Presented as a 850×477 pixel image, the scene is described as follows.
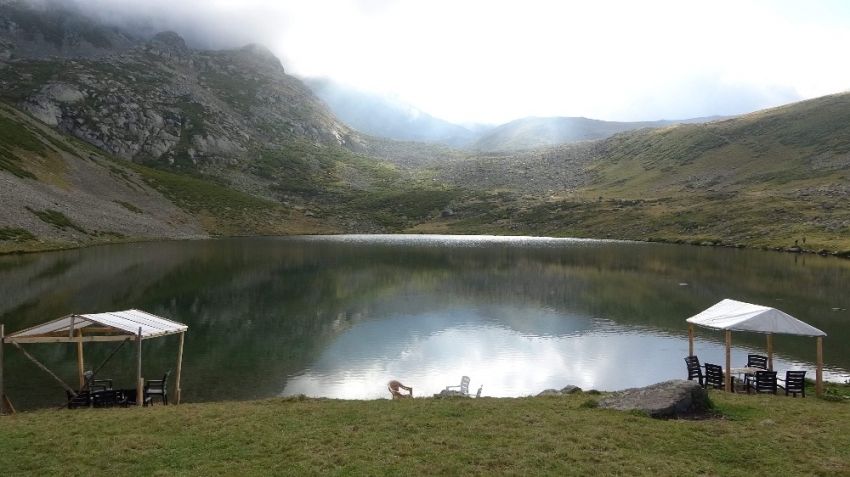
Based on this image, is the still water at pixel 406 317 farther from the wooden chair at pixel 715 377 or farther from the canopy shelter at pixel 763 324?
the canopy shelter at pixel 763 324

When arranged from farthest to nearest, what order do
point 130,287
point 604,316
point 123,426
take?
1. point 130,287
2. point 604,316
3. point 123,426

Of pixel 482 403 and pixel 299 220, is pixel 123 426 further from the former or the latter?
pixel 299 220

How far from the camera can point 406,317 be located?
4294 centimetres

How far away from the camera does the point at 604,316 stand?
4347cm

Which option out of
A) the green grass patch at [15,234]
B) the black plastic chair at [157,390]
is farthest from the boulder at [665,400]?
the green grass patch at [15,234]

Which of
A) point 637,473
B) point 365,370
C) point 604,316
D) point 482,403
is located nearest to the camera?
point 637,473

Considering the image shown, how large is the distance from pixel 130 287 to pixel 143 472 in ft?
152

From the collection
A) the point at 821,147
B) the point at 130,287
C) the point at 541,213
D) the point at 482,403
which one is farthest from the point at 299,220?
the point at 821,147

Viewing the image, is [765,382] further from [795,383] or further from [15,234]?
[15,234]

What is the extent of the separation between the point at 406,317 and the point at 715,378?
24.4m

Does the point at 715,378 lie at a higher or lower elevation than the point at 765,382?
lower

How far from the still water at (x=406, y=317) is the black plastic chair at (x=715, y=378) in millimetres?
3026

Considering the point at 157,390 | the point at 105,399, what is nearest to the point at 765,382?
the point at 157,390

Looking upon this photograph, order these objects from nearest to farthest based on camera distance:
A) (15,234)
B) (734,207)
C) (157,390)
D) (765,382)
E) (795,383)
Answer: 1. (157,390)
2. (795,383)
3. (765,382)
4. (15,234)
5. (734,207)
